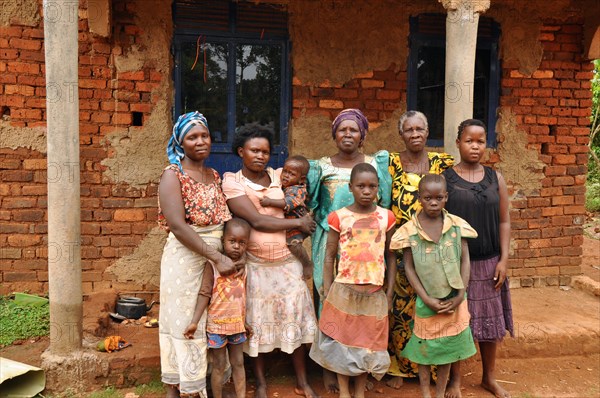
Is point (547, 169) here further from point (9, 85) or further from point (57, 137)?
point (9, 85)

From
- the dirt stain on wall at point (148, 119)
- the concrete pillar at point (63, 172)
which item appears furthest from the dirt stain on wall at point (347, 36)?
the concrete pillar at point (63, 172)

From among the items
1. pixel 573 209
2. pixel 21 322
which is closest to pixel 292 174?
pixel 21 322

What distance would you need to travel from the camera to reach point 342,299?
3.01 m

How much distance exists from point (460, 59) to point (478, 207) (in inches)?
45.4

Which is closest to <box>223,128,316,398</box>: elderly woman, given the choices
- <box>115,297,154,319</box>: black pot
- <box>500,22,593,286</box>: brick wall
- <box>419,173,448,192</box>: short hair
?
<box>419,173,448,192</box>: short hair

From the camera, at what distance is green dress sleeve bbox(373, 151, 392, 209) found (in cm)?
321

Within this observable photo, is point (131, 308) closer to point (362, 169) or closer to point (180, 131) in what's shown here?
point (180, 131)

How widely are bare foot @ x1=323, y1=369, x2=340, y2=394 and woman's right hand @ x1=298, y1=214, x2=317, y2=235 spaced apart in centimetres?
99

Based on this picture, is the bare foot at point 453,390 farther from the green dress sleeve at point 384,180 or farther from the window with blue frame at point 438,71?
the window with blue frame at point 438,71

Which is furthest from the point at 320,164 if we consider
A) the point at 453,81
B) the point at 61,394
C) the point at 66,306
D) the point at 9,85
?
the point at 9,85

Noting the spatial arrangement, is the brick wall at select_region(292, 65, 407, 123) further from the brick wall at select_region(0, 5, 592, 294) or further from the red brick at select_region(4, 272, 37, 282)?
the red brick at select_region(4, 272, 37, 282)

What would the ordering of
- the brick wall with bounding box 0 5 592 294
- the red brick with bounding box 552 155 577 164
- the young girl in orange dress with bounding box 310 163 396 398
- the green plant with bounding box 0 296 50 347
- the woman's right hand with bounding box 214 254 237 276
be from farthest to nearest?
1. the red brick with bounding box 552 155 577 164
2. the brick wall with bounding box 0 5 592 294
3. the green plant with bounding box 0 296 50 347
4. the young girl in orange dress with bounding box 310 163 396 398
5. the woman's right hand with bounding box 214 254 237 276

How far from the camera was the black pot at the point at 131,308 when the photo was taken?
427 cm

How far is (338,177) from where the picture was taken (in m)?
3.17
